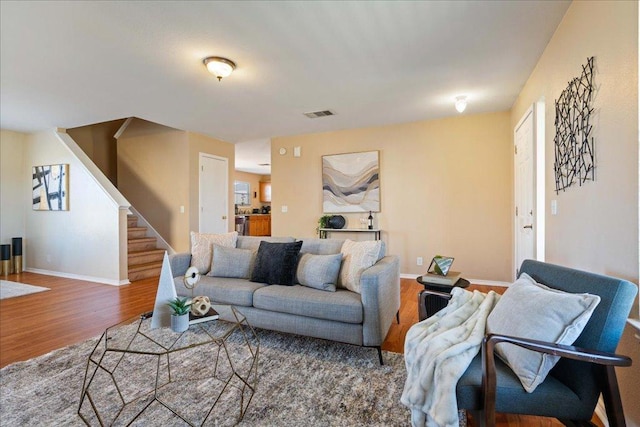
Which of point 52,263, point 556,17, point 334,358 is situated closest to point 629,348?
point 334,358

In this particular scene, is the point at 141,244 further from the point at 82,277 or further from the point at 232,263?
the point at 232,263

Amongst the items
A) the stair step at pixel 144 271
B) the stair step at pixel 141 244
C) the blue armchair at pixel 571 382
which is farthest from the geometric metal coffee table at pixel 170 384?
the stair step at pixel 141 244

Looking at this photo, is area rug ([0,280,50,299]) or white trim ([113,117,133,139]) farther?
white trim ([113,117,133,139])

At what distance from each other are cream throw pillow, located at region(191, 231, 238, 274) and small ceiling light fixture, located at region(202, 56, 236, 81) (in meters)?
1.56

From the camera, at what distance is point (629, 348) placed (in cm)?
142

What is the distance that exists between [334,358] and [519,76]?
10.8 feet

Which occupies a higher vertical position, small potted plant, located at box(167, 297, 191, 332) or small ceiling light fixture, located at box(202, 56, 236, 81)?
small ceiling light fixture, located at box(202, 56, 236, 81)

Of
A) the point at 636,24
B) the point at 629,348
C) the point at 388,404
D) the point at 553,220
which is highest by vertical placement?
the point at 636,24

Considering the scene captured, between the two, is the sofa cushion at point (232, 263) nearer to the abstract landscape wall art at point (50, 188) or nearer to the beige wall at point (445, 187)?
the beige wall at point (445, 187)

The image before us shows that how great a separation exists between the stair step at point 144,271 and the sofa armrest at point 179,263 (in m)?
2.32

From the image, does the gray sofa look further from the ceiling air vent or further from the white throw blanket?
the ceiling air vent

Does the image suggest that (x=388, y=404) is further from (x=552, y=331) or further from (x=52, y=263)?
(x=52, y=263)

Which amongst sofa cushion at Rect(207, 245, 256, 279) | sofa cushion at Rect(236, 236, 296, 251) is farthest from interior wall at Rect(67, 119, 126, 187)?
sofa cushion at Rect(207, 245, 256, 279)

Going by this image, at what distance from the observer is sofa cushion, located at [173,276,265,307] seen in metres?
2.49
